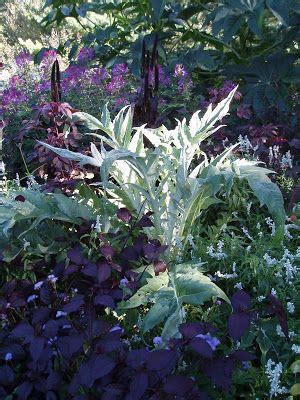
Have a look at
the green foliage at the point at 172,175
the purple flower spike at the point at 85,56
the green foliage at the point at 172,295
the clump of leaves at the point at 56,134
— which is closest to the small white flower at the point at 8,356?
the green foliage at the point at 172,295

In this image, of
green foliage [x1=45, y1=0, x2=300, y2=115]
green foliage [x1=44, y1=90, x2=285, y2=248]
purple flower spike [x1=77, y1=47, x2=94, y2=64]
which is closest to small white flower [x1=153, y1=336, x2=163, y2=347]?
green foliage [x1=44, y1=90, x2=285, y2=248]

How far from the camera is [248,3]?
3.70 m

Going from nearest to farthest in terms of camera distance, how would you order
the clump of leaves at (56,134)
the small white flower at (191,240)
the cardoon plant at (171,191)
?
the cardoon plant at (171,191), the small white flower at (191,240), the clump of leaves at (56,134)

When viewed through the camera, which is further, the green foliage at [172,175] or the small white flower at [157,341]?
the green foliage at [172,175]

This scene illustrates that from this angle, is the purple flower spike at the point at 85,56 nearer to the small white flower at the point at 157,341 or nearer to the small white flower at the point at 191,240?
the small white flower at the point at 191,240

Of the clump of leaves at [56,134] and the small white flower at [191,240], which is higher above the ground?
the clump of leaves at [56,134]

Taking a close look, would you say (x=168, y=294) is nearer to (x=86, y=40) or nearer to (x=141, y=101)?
(x=141, y=101)

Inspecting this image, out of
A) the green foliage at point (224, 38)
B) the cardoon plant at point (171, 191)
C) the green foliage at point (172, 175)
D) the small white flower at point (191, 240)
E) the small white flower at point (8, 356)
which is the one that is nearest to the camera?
the small white flower at point (8, 356)

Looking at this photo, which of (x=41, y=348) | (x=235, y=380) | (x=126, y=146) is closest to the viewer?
(x=41, y=348)

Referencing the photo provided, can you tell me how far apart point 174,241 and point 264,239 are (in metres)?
0.36

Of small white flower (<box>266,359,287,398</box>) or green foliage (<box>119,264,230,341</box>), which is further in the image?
green foliage (<box>119,264,230,341</box>)

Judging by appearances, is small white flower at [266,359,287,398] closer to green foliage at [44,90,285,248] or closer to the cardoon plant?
the cardoon plant

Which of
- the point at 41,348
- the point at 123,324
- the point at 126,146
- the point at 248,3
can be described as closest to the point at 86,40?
the point at 248,3

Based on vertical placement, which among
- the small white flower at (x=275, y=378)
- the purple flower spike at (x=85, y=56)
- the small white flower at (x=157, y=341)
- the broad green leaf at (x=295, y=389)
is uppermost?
the purple flower spike at (x=85, y=56)
